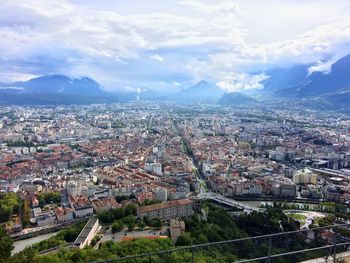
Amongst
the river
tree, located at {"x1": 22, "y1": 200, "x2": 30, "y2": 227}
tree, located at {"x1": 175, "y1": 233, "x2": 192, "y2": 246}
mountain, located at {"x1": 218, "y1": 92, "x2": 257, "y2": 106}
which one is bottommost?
the river

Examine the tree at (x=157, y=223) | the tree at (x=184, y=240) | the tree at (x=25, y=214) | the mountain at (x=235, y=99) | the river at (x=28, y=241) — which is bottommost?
the river at (x=28, y=241)

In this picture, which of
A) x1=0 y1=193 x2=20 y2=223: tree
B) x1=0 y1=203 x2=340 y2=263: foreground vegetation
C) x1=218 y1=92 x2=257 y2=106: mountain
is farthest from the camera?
x1=218 y1=92 x2=257 y2=106: mountain

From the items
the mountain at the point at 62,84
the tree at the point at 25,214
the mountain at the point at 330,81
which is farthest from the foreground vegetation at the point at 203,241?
the mountain at the point at 62,84

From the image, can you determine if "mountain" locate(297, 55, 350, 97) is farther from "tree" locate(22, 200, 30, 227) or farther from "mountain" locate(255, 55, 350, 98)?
"tree" locate(22, 200, 30, 227)

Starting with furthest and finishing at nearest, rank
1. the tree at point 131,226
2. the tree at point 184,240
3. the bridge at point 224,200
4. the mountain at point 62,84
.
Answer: the mountain at point 62,84 < the bridge at point 224,200 < the tree at point 131,226 < the tree at point 184,240

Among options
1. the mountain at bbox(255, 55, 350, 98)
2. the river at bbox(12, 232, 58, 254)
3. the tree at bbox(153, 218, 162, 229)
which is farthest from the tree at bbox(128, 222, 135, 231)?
the mountain at bbox(255, 55, 350, 98)

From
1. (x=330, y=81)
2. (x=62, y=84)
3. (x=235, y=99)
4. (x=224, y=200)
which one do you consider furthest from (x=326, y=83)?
(x=62, y=84)

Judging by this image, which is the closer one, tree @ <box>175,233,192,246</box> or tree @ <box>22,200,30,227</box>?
tree @ <box>175,233,192,246</box>

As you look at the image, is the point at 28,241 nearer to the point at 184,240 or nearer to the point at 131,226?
the point at 131,226

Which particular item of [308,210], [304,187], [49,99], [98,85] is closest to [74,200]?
[308,210]

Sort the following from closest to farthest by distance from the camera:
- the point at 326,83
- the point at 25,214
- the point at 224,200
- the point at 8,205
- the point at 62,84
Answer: the point at 25,214, the point at 8,205, the point at 224,200, the point at 326,83, the point at 62,84

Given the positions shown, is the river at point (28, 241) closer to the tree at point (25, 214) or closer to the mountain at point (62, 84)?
the tree at point (25, 214)
